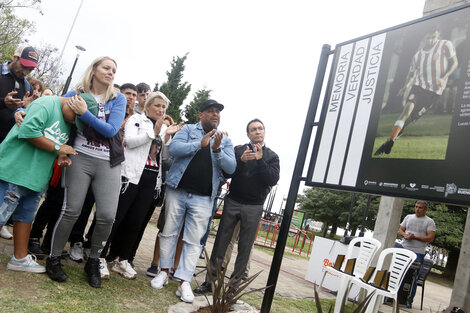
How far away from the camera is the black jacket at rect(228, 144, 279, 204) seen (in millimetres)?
4031

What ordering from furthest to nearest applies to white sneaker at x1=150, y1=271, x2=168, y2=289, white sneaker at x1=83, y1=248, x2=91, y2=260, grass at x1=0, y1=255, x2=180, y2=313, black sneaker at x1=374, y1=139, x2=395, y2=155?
white sneaker at x1=83, y1=248, x2=91, y2=260 → white sneaker at x1=150, y1=271, x2=168, y2=289 → black sneaker at x1=374, y1=139, x2=395, y2=155 → grass at x1=0, y1=255, x2=180, y2=313

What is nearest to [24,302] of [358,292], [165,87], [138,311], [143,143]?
[138,311]

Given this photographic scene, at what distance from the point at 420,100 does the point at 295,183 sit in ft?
4.42

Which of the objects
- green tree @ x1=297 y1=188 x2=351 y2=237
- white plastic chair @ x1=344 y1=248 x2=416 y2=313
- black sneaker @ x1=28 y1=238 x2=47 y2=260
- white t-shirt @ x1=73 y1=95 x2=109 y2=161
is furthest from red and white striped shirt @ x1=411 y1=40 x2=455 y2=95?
green tree @ x1=297 y1=188 x2=351 y2=237

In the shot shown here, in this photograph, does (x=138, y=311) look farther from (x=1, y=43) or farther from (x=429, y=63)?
(x=1, y=43)

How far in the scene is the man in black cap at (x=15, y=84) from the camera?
A: 3.66 metres

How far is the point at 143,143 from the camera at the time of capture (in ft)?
11.8

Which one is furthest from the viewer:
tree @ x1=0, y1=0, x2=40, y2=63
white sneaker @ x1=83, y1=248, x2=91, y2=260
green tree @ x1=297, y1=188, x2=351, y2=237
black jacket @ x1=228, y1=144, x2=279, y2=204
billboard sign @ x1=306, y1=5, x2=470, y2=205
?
green tree @ x1=297, y1=188, x2=351, y2=237

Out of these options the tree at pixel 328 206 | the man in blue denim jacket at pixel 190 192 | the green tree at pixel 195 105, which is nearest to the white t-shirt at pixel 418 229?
the man in blue denim jacket at pixel 190 192

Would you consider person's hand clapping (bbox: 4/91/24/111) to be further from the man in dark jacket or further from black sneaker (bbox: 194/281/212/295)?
black sneaker (bbox: 194/281/212/295)

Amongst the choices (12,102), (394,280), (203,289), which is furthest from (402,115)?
(12,102)

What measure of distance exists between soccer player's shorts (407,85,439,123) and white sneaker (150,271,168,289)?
8.86 feet

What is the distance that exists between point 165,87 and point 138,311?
23.3 m

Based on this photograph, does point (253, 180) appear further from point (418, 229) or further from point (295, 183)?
point (418, 229)
